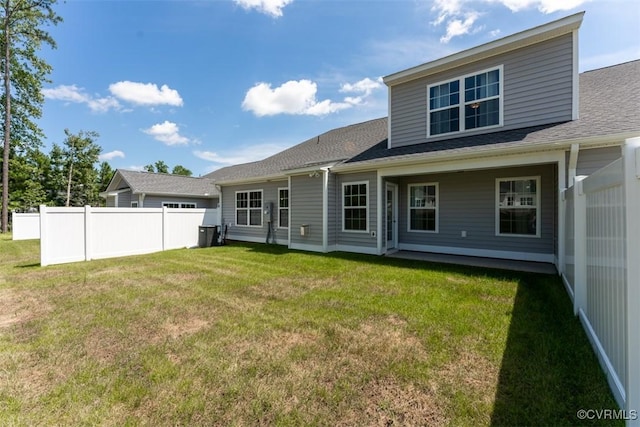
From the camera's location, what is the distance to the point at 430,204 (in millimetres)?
9391

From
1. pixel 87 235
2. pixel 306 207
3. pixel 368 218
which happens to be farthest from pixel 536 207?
pixel 87 235

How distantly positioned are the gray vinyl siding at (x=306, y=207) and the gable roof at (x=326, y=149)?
1.76 feet

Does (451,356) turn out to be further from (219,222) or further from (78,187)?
(78,187)

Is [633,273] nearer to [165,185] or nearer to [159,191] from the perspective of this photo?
[159,191]

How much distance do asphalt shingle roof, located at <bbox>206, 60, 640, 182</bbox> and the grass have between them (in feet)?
10.7

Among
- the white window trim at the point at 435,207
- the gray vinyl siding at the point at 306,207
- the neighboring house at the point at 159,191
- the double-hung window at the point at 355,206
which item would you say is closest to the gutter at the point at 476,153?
the double-hung window at the point at 355,206

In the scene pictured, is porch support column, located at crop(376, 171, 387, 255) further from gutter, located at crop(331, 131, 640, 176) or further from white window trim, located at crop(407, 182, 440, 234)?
white window trim, located at crop(407, 182, 440, 234)

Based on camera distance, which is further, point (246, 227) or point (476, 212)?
point (246, 227)

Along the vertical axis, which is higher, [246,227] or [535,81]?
[535,81]

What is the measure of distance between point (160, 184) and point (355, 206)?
14.2 metres

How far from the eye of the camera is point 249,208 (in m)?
12.8

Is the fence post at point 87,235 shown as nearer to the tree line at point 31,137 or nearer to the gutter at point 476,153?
the gutter at point 476,153

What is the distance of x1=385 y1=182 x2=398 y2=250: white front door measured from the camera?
30.9ft

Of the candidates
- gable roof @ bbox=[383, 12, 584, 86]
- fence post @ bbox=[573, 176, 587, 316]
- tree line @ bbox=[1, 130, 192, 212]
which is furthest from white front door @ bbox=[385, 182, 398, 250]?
tree line @ bbox=[1, 130, 192, 212]
